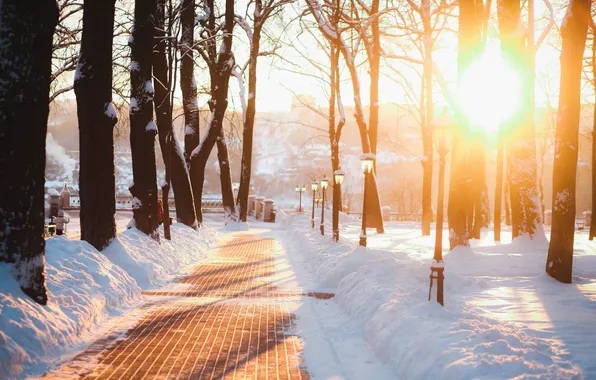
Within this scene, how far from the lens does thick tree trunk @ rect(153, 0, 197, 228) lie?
18172mm

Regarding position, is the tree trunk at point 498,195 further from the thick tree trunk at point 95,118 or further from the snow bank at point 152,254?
the thick tree trunk at point 95,118

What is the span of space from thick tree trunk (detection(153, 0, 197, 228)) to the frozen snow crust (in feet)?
18.8

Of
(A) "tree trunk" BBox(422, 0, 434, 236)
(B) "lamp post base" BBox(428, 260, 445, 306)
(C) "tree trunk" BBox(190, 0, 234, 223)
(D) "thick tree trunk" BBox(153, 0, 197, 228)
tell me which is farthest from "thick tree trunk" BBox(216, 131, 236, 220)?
(B) "lamp post base" BBox(428, 260, 445, 306)

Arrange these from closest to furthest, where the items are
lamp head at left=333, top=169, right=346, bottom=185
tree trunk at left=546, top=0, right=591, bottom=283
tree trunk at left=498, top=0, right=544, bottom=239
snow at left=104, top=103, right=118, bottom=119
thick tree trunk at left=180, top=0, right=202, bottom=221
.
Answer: tree trunk at left=546, top=0, right=591, bottom=283 < snow at left=104, top=103, right=118, bottom=119 < tree trunk at left=498, top=0, right=544, bottom=239 < lamp head at left=333, top=169, right=346, bottom=185 < thick tree trunk at left=180, top=0, right=202, bottom=221

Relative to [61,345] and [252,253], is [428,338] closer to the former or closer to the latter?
[61,345]

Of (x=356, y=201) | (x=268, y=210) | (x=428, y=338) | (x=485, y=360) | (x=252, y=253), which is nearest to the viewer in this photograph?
(x=485, y=360)

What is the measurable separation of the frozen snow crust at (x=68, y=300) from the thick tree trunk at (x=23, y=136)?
0.88 ft

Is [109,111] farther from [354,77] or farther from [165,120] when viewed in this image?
[354,77]

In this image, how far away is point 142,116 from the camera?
14664 mm

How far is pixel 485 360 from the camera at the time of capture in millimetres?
5230

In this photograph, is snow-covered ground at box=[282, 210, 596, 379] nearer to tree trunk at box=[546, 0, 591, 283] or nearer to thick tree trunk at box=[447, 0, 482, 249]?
thick tree trunk at box=[447, 0, 482, 249]

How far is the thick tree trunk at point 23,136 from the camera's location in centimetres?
662

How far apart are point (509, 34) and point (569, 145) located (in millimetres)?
5334

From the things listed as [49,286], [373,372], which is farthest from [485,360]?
[49,286]
